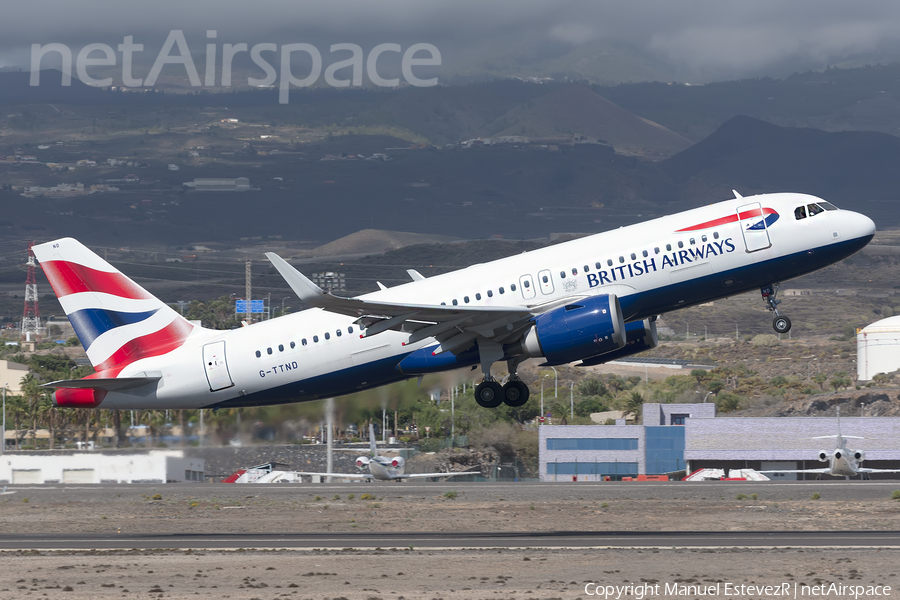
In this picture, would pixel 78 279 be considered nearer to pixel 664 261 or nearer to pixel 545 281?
pixel 545 281

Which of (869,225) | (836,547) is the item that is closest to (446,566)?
(836,547)

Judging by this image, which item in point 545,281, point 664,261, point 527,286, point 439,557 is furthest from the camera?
point 527,286

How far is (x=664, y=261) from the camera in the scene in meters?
39.9

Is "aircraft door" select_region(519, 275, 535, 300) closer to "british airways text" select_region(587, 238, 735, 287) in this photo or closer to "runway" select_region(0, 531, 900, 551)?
"british airways text" select_region(587, 238, 735, 287)

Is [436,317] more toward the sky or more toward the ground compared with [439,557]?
more toward the sky

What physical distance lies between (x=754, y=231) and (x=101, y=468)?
44.2 meters

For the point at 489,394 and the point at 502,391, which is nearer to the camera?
the point at 489,394

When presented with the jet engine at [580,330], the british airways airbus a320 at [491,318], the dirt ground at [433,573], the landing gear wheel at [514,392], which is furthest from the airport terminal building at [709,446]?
the dirt ground at [433,573]

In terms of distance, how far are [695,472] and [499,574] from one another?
180 ft

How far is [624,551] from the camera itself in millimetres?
39281

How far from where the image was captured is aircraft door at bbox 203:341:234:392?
44.0 meters

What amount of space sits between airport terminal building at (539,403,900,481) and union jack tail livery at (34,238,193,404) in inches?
2025

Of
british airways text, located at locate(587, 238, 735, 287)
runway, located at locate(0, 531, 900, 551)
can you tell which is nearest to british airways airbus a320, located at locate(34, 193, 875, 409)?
british airways text, located at locate(587, 238, 735, 287)

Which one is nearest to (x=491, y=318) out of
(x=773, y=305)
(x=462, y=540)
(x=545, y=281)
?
(x=545, y=281)
